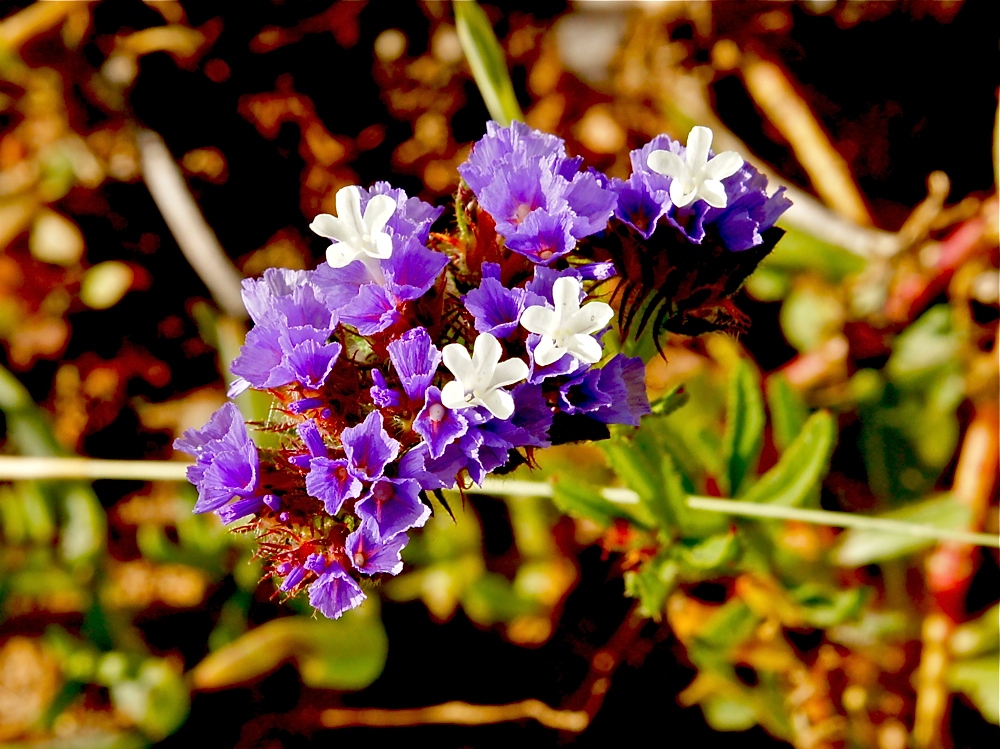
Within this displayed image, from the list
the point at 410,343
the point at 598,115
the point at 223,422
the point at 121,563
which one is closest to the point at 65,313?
the point at 121,563

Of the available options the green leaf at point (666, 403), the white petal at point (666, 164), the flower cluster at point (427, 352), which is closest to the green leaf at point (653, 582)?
the green leaf at point (666, 403)

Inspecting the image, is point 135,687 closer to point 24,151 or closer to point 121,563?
point 121,563

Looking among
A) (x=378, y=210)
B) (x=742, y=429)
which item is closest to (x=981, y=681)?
(x=742, y=429)

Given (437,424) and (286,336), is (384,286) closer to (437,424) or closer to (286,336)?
(286,336)

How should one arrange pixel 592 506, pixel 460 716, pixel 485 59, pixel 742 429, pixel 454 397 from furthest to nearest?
pixel 460 716 < pixel 485 59 < pixel 742 429 < pixel 592 506 < pixel 454 397

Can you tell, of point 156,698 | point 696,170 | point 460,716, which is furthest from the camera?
point 460,716

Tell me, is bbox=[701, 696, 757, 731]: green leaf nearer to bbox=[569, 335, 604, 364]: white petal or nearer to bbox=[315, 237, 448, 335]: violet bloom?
bbox=[569, 335, 604, 364]: white petal
